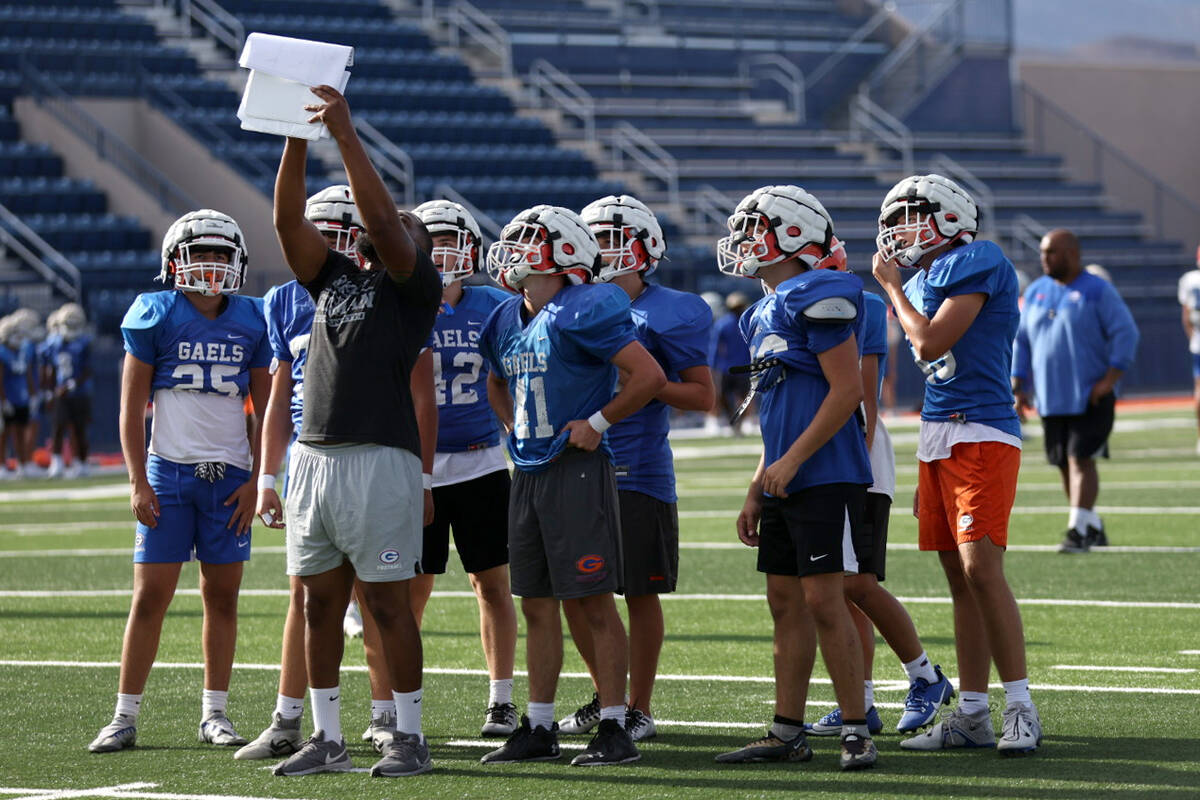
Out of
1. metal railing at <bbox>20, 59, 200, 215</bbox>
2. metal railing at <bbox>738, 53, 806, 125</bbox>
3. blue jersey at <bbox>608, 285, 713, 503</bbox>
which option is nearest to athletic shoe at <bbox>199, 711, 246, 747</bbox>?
blue jersey at <bbox>608, 285, 713, 503</bbox>

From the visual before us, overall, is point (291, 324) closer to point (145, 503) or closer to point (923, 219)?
point (145, 503)

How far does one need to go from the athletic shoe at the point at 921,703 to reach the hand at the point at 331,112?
9.27 feet

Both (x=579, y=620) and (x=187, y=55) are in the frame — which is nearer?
(x=579, y=620)

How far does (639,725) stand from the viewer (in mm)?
6520

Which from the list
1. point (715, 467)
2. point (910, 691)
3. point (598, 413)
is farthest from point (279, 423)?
point (715, 467)

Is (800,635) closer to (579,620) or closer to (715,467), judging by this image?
(579,620)

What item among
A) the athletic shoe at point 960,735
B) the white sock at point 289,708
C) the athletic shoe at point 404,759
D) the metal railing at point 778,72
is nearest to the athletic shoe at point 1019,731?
the athletic shoe at point 960,735

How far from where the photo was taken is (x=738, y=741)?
639 cm

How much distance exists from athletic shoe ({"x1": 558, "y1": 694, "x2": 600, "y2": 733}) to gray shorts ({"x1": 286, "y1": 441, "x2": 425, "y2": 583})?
3.65ft

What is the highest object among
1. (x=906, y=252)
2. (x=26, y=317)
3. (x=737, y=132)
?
(x=737, y=132)

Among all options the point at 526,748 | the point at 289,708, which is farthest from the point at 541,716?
the point at 289,708

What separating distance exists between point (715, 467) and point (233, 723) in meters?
13.0

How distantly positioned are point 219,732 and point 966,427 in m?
2.82

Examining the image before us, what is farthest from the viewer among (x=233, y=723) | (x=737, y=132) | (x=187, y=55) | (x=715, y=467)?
(x=737, y=132)
